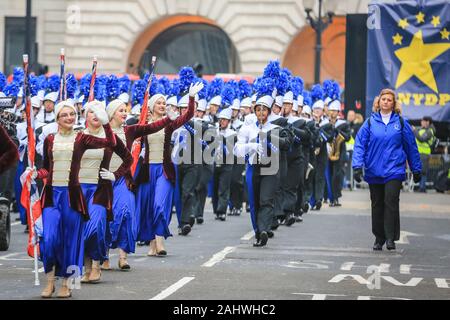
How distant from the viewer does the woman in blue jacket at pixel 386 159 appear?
17.6 m

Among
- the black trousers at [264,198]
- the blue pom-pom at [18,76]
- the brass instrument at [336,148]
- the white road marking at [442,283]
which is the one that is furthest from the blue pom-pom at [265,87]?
the brass instrument at [336,148]

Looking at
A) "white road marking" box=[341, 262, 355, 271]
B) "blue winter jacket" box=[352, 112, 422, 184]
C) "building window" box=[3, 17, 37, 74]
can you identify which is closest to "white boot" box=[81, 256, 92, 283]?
"white road marking" box=[341, 262, 355, 271]

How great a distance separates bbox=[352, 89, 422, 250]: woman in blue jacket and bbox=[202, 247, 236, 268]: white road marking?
1800mm

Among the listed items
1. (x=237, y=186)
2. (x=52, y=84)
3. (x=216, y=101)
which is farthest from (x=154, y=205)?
(x=216, y=101)

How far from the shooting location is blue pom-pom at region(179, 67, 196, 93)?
21.0 meters

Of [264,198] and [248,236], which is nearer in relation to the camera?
[264,198]

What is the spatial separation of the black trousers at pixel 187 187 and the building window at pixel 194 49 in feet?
102

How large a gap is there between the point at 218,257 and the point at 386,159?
2.61 metres

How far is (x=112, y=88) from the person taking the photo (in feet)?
66.8

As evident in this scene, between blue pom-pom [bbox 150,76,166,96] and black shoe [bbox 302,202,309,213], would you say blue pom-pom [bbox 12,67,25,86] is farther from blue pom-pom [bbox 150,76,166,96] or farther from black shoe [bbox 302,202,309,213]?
black shoe [bbox 302,202,309,213]

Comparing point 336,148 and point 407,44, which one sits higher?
point 407,44

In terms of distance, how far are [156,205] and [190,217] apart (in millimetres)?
3819

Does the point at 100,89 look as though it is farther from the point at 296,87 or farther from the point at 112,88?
the point at 296,87

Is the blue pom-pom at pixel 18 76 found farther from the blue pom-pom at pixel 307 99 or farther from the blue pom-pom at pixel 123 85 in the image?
the blue pom-pom at pixel 307 99
